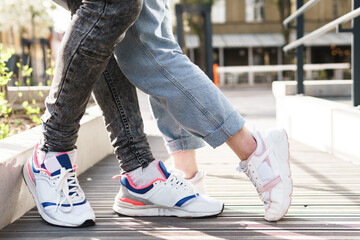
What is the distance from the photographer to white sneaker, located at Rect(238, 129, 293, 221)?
5.08ft

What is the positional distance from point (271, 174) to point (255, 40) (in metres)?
24.1

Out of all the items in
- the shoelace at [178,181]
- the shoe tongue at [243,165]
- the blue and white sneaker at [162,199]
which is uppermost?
the shoe tongue at [243,165]

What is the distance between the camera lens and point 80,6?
1.41m

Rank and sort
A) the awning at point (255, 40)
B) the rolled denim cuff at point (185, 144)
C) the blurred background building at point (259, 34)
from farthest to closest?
the blurred background building at point (259, 34) < the awning at point (255, 40) < the rolled denim cuff at point (185, 144)

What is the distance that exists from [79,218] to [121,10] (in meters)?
0.69

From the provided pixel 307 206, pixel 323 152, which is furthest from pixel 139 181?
pixel 323 152

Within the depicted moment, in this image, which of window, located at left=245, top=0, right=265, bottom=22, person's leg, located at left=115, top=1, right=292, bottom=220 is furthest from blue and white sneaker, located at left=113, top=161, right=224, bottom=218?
window, located at left=245, top=0, right=265, bottom=22

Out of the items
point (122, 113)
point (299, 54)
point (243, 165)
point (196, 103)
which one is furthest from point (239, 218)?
point (299, 54)

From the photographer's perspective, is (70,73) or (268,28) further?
(268,28)

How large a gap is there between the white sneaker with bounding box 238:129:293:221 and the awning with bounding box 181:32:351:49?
22397mm

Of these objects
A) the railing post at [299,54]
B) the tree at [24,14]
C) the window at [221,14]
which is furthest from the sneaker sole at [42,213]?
the window at [221,14]

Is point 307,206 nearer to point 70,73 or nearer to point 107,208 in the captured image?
point 107,208

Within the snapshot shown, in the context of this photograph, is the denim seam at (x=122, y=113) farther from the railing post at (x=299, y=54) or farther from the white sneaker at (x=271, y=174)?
the railing post at (x=299, y=54)

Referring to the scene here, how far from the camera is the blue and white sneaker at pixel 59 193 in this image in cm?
157
